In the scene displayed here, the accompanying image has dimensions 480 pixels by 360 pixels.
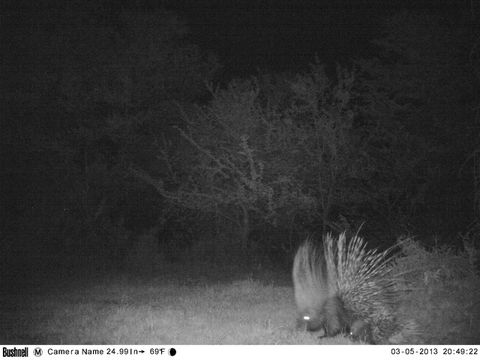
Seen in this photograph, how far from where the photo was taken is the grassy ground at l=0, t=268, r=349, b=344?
396 inches

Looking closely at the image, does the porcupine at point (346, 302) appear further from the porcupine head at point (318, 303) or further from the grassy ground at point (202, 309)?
the grassy ground at point (202, 309)

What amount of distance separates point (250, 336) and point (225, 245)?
1160 centimetres

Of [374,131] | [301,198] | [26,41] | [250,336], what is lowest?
[250,336]

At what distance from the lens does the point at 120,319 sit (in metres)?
11.5

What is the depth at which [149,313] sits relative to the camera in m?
11.9

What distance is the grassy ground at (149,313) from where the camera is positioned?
10.1 metres

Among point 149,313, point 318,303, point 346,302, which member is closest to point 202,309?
point 149,313

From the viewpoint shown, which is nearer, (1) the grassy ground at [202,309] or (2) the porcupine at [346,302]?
(2) the porcupine at [346,302]

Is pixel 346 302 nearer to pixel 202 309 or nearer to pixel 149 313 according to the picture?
pixel 202 309

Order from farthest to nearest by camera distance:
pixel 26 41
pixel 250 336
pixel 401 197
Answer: pixel 26 41
pixel 401 197
pixel 250 336

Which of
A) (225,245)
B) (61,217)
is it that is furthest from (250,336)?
(61,217)

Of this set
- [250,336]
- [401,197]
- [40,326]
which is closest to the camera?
[250,336]

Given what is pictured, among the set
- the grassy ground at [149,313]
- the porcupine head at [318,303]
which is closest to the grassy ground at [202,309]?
the grassy ground at [149,313]

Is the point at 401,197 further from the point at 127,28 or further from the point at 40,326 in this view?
the point at 40,326
